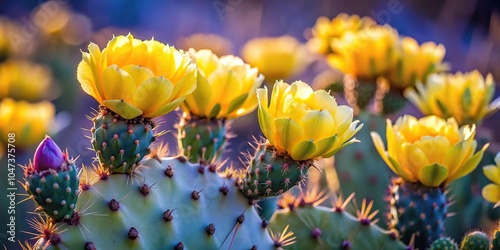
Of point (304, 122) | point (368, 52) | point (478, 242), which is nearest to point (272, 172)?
point (304, 122)

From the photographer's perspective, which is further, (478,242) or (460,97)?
(460,97)

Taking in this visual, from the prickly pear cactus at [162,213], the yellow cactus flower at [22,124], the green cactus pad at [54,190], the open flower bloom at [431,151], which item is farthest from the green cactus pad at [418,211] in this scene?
the yellow cactus flower at [22,124]

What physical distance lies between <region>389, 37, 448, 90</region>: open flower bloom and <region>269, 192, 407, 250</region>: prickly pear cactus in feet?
2.80

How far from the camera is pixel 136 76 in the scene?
1286mm

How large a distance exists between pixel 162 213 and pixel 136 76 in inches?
11.2

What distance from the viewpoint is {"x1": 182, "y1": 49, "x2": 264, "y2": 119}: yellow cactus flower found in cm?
158

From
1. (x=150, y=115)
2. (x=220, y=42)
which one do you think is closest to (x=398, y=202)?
(x=150, y=115)

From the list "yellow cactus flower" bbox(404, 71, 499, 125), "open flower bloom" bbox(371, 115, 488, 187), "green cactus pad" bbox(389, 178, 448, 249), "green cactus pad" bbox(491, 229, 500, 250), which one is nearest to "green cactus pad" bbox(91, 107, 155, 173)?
"open flower bloom" bbox(371, 115, 488, 187)

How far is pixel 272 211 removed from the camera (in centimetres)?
170

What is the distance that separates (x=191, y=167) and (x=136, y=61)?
0.29 metres

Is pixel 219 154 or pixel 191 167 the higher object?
pixel 191 167

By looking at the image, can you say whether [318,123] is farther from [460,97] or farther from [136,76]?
[460,97]

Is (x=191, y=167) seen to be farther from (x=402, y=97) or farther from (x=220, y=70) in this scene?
(x=402, y=97)

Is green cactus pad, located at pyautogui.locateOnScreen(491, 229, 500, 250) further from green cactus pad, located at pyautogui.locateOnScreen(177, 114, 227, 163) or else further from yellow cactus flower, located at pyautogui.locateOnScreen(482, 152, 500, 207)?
green cactus pad, located at pyautogui.locateOnScreen(177, 114, 227, 163)
